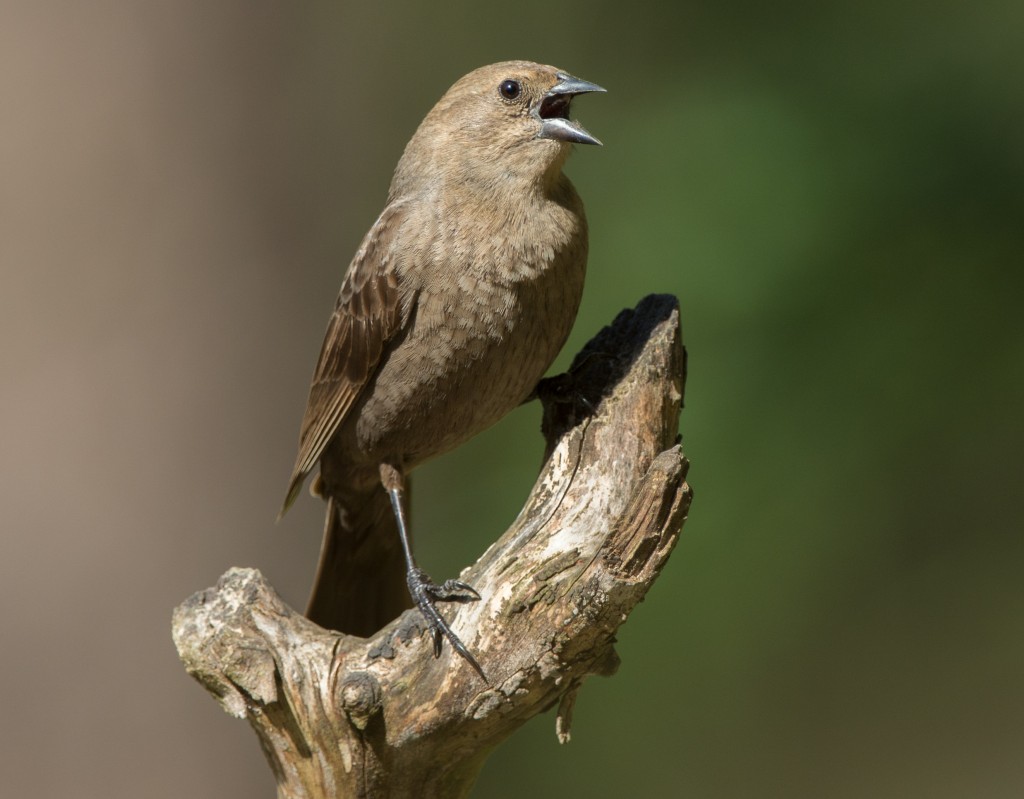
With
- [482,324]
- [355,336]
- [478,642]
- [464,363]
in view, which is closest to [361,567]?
[355,336]

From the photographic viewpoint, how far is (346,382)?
12.7 feet

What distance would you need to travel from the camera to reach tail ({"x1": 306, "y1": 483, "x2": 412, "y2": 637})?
4.13 metres

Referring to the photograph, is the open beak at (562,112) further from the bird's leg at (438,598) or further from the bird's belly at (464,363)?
the bird's leg at (438,598)

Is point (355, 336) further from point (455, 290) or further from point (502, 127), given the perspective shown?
point (502, 127)

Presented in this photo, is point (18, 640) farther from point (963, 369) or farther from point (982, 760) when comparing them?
point (982, 760)

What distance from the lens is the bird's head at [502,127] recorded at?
365 cm

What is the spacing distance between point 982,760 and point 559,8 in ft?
14.5

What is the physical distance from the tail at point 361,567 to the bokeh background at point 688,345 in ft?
3.55

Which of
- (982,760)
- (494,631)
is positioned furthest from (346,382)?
(982,760)

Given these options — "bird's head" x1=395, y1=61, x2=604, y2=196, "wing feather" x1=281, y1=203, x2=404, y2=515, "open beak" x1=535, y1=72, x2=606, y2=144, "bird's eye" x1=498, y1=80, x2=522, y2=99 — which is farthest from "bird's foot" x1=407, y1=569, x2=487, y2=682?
"bird's eye" x1=498, y1=80, x2=522, y2=99

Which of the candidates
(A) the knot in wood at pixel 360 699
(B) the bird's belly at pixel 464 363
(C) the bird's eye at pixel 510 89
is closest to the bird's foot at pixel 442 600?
(A) the knot in wood at pixel 360 699

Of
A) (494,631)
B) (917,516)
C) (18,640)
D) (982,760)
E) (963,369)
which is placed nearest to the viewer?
(494,631)

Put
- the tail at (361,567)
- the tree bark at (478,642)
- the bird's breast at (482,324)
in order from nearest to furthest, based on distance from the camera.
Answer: the tree bark at (478,642)
the bird's breast at (482,324)
the tail at (361,567)

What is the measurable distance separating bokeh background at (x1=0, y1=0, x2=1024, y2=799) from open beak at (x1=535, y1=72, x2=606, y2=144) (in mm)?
1602
